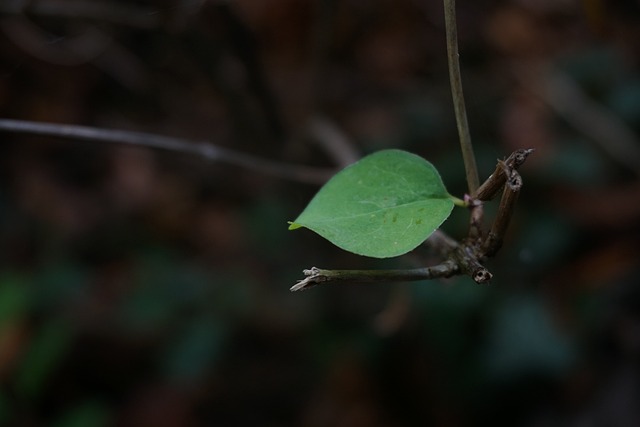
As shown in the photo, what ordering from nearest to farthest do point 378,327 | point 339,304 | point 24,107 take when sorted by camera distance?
point 378,327
point 339,304
point 24,107

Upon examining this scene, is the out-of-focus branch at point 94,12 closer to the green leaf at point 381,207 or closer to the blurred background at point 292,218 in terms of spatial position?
the blurred background at point 292,218

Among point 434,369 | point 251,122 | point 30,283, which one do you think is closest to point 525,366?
point 434,369

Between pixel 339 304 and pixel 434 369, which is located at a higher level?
pixel 339 304

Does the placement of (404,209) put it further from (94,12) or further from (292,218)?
(292,218)

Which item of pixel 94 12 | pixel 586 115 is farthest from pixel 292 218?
pixel 586 115

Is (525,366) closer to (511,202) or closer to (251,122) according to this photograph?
(251,122)
